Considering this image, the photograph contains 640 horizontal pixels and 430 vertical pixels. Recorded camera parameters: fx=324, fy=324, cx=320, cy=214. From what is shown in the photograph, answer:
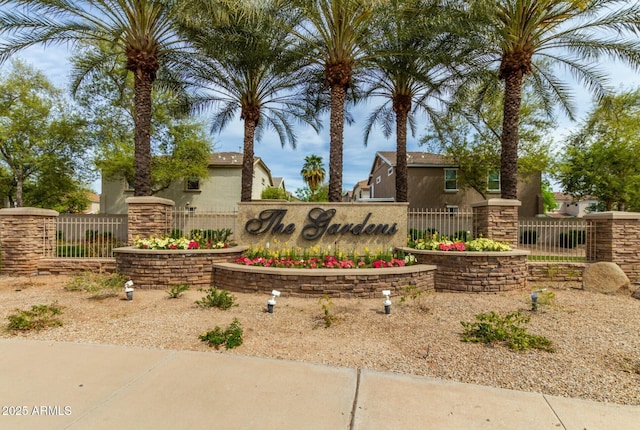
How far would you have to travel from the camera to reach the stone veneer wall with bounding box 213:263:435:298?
7109 millimetres

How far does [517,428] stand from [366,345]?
2.05 meters

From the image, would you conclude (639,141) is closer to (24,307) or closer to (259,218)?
(259,218)

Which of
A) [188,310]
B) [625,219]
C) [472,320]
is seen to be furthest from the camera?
[625,219]

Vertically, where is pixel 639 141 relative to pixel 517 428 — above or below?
above

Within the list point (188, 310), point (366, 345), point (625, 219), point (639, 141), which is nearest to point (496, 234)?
point (625, 219)

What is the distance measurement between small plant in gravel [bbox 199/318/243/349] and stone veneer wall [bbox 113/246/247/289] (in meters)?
3.55

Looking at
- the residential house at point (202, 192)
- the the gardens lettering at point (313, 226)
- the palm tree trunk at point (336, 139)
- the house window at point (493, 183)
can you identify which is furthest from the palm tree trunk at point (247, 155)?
the house window at point (493, 183)

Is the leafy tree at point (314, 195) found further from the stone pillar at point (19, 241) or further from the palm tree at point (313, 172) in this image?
the stone pillar at point (19, 241)

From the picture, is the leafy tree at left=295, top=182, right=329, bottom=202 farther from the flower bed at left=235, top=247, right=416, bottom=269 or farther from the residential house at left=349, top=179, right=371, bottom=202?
the flower bed at left=235, top=247, right=416, bottom=269

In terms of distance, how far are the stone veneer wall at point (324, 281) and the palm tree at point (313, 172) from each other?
3472 cm

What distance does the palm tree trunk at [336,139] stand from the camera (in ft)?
37.5

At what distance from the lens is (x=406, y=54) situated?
451 inches

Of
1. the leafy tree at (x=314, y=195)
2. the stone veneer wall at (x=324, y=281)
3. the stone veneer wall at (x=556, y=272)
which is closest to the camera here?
the stone veneer wall at (x=324, y=281)

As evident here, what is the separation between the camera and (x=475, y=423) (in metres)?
2.83
